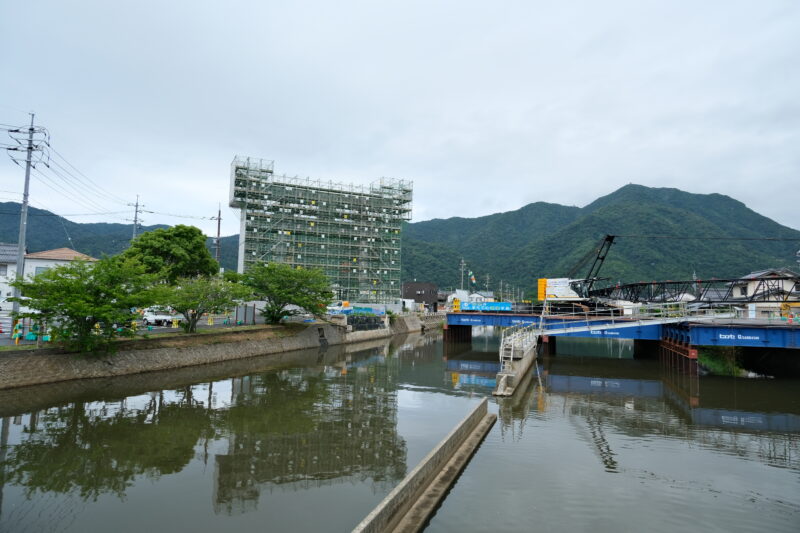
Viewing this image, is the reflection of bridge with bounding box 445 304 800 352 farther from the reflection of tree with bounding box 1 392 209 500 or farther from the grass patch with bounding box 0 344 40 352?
the grass patch with bounding box 0 344 40 352

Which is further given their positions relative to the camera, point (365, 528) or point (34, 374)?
point (34, 374)

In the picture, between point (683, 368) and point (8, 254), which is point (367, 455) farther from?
point (8, 254)

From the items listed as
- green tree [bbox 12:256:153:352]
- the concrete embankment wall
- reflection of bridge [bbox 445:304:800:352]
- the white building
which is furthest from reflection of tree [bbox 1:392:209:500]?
reflection of bridge [bbox 445:304:800:352]

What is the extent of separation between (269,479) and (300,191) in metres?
80.8

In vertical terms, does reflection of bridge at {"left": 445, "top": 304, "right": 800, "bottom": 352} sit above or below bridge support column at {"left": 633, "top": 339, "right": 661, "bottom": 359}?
above

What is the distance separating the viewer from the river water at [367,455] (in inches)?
450

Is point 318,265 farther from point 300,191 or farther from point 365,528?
point 365,528

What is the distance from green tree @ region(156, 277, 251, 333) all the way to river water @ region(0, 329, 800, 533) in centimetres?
653

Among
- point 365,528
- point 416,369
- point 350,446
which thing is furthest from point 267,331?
point 365,528

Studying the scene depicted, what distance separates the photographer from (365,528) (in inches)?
339

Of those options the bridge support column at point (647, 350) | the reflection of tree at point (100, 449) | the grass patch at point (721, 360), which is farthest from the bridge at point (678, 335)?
the reflection of tree at point (100, 449)

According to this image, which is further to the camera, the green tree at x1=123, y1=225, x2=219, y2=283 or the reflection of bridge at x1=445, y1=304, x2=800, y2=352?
the green tree at x1=123, y1=225, x2=219, y2=283

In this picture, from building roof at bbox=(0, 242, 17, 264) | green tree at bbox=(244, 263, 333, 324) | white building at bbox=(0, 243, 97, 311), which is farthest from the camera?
green tree at bbox=(244, 263, 333, 324)

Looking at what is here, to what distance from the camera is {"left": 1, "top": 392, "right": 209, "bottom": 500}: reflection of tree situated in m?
13.4
